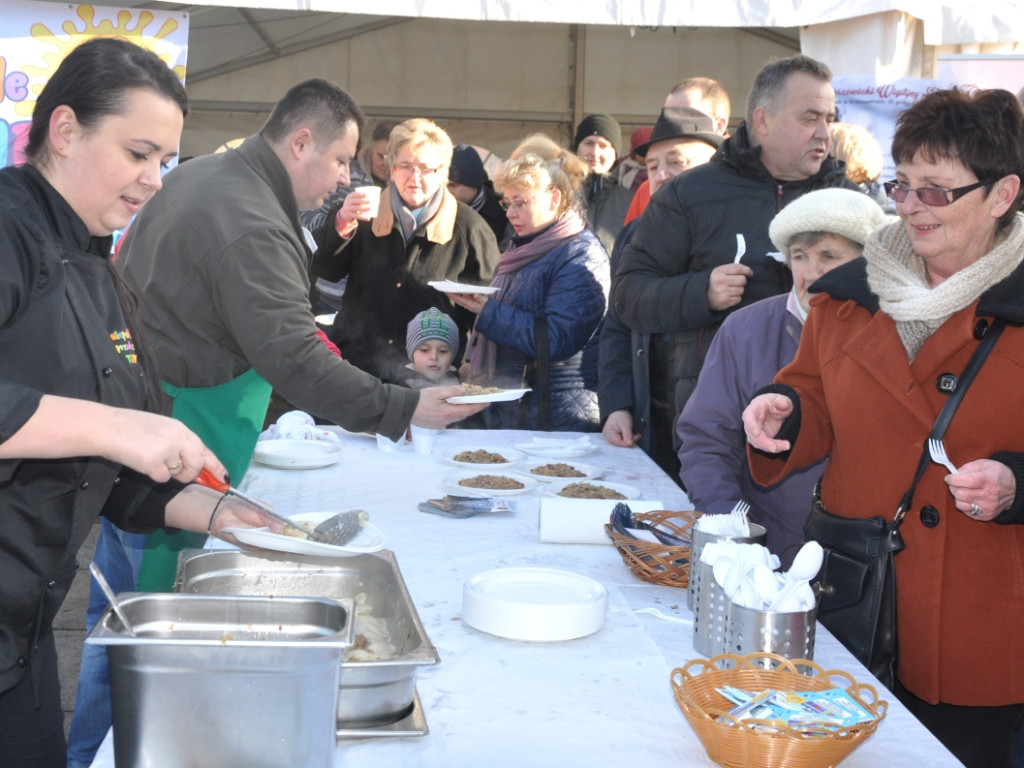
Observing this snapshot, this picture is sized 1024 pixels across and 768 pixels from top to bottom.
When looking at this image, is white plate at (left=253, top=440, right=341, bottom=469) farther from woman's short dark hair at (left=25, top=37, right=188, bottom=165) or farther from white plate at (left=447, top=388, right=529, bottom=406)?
woman's short dark hair at (left=25, top=37, right=188, bottom=165)

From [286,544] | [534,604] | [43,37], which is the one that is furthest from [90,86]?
[43,37]

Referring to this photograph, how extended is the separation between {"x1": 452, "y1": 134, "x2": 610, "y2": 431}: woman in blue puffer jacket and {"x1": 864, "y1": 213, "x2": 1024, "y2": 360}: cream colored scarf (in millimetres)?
1800

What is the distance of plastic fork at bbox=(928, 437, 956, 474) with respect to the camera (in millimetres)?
1812

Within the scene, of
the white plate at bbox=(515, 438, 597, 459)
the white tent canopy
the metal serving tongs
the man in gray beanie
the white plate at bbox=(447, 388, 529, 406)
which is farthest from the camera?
the white tent canopy

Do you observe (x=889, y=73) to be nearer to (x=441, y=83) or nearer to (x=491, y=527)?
(x=491, y=527)

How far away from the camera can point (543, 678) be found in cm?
151

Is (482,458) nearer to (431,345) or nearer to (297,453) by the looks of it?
(297,453)

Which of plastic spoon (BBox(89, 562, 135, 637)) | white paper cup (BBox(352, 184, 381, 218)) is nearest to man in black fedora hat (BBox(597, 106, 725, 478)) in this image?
white paper cup (BBox(352, 184, 381, 218))

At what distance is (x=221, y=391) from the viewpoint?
270 centimetres

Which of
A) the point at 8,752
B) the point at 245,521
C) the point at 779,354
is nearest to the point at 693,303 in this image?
the point at 779,354

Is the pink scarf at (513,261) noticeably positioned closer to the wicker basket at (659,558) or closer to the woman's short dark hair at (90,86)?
the wicker basket at (659,558)

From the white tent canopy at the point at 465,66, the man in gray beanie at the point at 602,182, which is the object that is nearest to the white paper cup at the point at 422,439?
the man in gray beanie at the point at 602,182

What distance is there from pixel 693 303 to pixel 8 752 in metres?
2.19

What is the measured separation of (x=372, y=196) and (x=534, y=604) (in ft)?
10.00
